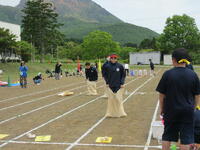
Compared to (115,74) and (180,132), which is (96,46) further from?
(180,132)

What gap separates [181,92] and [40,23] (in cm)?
6622

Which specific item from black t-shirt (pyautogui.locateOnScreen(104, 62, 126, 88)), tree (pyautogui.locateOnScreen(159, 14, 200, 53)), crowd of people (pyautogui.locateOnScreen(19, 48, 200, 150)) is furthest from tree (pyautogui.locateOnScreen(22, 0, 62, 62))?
crowd of people (pyautogui.locateOnScreen(19, 48, 200, 150))

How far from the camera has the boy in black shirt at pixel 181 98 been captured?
4105mm

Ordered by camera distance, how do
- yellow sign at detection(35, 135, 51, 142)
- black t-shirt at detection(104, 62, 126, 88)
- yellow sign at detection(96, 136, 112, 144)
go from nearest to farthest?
yellow sign at detection(96, 136, 112, 144) → yellow sign at detection(35, 135, 51, 142) → black t-shirt at detection(104, 62, 126, 88)

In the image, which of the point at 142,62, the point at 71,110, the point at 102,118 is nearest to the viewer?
the point at 102,118

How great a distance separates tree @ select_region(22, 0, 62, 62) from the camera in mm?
67000

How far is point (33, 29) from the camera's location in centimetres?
6806

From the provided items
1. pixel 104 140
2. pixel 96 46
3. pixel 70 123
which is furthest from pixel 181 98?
pixel 96 46

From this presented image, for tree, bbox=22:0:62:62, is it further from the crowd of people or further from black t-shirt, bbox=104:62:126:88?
the crowd of people

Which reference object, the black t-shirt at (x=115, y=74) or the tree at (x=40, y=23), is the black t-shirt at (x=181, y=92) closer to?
the black t-shirt at (x=115, y=74)

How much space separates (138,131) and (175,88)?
3.48 meters

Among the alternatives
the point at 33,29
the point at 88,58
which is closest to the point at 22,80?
the point at 33,29

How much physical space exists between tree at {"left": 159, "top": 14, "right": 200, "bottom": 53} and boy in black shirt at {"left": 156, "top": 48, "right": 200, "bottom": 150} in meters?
80.9

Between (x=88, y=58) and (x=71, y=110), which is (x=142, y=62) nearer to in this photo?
(x=88, y=58)
